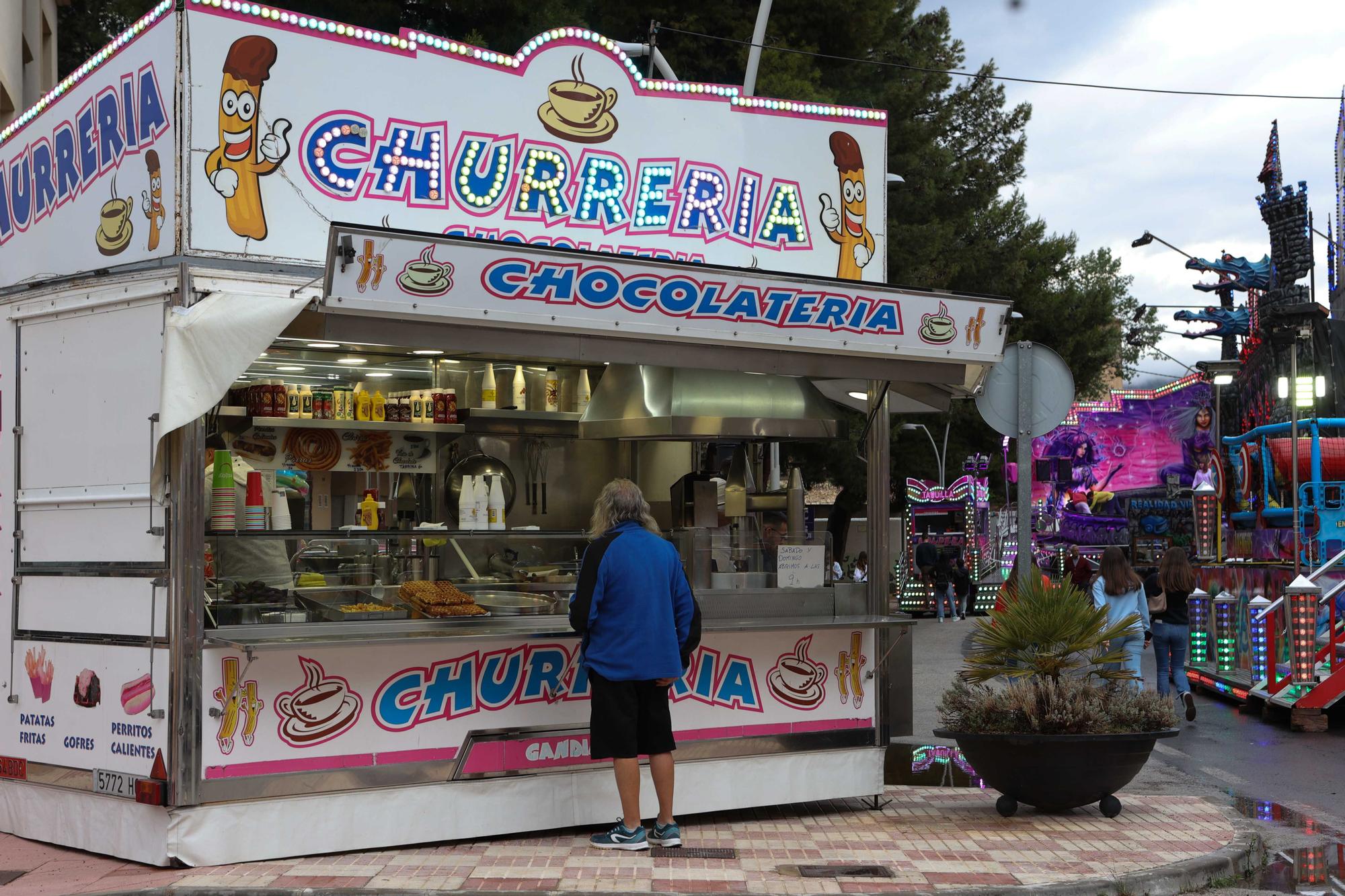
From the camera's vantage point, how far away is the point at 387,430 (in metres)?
9.60

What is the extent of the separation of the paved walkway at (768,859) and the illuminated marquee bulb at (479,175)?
142 inches

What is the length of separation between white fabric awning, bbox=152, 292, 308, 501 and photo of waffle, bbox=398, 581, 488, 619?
166cm

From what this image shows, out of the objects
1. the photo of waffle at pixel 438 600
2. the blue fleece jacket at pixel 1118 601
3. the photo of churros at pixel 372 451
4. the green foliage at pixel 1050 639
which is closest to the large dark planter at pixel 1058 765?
the green foliage at pixel 1050 639

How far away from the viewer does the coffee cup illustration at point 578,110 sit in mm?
7895

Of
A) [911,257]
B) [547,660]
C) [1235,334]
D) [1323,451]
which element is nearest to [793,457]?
[911,257]

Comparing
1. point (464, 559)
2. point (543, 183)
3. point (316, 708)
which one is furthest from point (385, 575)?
point (543, 183)

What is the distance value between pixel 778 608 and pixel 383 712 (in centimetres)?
255

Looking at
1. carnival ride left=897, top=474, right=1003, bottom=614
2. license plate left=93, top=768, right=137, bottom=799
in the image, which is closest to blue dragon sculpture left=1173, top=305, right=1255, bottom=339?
carnival ride left=897, top=474, right=1003, bottom=614

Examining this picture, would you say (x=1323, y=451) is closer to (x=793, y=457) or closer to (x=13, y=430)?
(x=793, y=457)

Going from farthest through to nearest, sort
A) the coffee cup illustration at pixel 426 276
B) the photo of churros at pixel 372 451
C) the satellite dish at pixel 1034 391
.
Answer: the photo of churros at pixel 372 451, the satellite dish at pixel 1034 391, the coffee cup illustration at pixel 426 276

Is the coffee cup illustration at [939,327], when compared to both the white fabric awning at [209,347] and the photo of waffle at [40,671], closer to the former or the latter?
the white fabric awning at [209,347]

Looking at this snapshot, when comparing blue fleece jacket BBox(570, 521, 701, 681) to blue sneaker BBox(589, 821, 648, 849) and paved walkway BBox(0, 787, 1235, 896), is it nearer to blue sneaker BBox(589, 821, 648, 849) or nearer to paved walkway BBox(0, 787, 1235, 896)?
blue sneaker BBox(589, 821, 648, 849)

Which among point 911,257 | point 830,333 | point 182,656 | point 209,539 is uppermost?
point 911,257

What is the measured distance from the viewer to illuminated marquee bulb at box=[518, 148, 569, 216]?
779 centimetres
